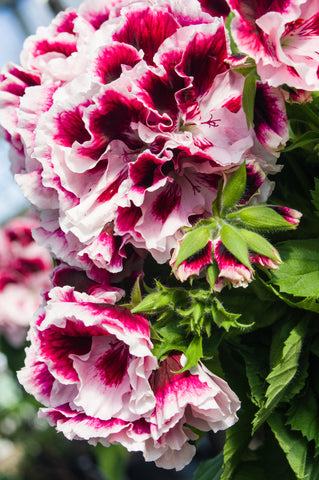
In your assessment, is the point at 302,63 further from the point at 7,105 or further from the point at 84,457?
the point at 84,457

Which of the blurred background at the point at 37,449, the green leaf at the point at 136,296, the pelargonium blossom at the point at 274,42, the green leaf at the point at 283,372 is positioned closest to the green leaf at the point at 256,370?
the green leaf at the point at 283,372

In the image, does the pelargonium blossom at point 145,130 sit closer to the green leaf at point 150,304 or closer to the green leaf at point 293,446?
the green leaf at point 150,304

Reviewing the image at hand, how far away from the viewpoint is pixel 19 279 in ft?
4.26

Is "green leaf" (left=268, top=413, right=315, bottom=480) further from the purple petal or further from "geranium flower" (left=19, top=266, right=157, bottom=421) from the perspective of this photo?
the purple petal

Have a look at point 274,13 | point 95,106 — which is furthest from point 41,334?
point 274,13

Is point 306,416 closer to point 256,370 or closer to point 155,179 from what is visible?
point 256,370

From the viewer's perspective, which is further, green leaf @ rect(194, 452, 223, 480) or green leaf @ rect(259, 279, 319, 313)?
green leaf @ rect(194, 452, 223, 480)

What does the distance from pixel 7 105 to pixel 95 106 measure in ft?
0.48

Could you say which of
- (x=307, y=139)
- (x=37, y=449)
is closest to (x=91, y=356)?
(x=307, y=139)

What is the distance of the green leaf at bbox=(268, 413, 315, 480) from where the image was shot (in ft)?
1.54

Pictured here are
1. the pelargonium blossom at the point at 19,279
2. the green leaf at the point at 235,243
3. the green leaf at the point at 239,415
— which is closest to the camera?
the green leaf at the point at 235,243

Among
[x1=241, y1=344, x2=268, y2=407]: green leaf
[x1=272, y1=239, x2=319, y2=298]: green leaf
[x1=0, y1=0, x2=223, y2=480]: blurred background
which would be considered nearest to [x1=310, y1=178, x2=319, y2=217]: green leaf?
[x1=272, y1=239, x2=319, y2=298]: green leaf

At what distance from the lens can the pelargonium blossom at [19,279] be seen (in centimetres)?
125

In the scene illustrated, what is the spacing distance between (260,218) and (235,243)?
0.12 feet
